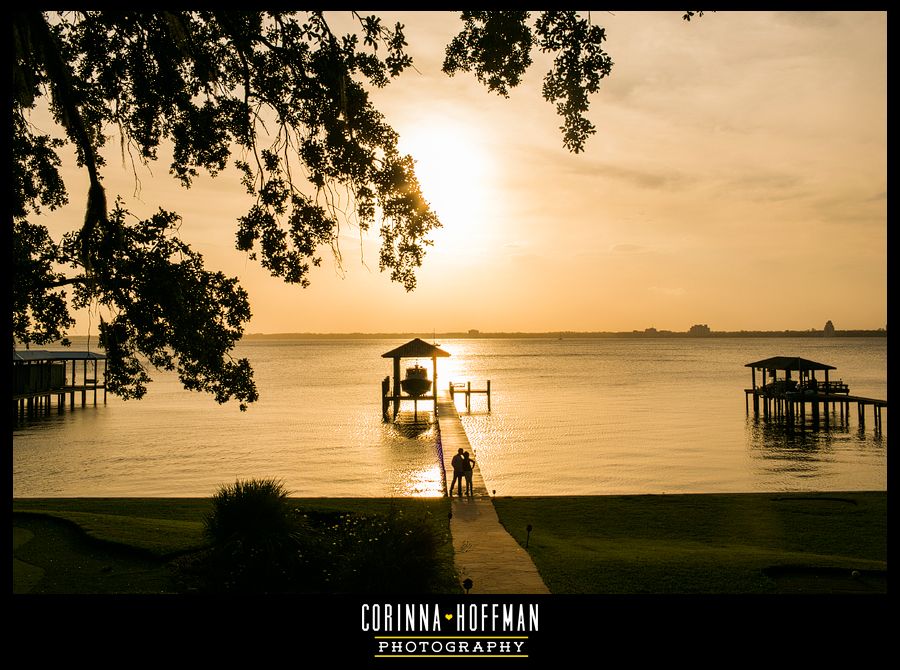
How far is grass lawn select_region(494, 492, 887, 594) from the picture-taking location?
10.2m

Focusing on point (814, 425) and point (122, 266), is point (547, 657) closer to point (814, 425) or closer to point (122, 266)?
point (122, 266)

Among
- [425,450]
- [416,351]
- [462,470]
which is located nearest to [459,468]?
[462,470]

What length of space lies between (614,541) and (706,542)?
1.88 m

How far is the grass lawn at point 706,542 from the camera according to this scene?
10.2 meters

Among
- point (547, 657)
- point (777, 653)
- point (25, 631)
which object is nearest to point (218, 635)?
point (25, 631)

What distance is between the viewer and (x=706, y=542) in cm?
1388

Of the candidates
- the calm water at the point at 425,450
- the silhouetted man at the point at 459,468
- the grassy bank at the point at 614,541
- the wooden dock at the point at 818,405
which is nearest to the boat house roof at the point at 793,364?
the wooden dock at the point at 818,405

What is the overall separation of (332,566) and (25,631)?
5.93m

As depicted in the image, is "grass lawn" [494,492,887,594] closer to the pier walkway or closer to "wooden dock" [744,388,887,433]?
the pier walkway

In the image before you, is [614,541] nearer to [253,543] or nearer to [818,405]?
[253,543]

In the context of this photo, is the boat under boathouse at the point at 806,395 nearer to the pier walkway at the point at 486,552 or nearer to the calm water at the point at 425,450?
the calm water at the point at 425,450

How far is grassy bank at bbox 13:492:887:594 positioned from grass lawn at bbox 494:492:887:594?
0.02m

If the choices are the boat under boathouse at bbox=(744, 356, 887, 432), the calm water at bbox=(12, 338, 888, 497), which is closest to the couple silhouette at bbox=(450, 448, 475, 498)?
the calm water at bbox=(12, 338, 888, 497)

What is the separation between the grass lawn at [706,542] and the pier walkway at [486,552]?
0.29m
